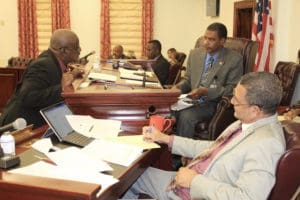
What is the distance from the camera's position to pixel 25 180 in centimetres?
128

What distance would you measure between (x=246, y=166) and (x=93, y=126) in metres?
0.84

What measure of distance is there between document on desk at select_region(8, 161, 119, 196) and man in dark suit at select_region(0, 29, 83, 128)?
1.02 meters

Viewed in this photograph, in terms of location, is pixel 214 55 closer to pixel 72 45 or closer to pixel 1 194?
pixel 72 45

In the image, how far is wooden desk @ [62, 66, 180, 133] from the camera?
2.06 m

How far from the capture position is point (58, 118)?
188 cm

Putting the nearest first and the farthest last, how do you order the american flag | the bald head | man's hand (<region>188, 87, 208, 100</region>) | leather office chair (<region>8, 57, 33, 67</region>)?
the bald head → man's hand (<region>188, 87, 208, 100</region>) → the american flag → leather office chair (<region>8, 57, 33, 67</region>)

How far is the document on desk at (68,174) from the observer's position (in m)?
1.33

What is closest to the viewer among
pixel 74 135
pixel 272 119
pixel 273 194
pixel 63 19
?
pixel 273 194

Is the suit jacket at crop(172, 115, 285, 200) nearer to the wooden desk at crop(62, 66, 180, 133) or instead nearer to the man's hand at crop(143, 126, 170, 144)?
the man's hand at crop(143, 126, 170, 144)

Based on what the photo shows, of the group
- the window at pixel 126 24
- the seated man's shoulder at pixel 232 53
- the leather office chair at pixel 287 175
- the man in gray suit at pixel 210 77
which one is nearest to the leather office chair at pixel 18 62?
the window at pixel 126 24

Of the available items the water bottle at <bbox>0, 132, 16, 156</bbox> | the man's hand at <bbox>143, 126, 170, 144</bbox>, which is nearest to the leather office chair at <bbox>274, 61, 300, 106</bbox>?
→ the man's hand at <bbox>143, 126, 170, 144</bbox>

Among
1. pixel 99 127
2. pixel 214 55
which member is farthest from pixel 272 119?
pixel 214 55

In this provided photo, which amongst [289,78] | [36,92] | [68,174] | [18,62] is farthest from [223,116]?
[18,62]

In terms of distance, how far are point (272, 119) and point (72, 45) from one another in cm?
157
